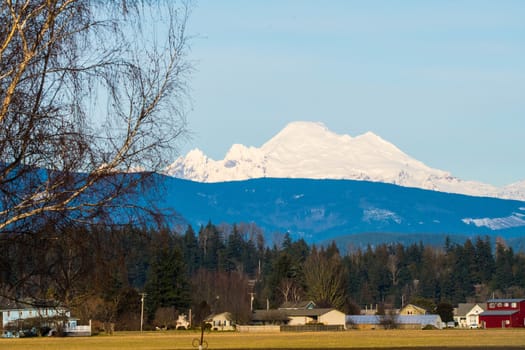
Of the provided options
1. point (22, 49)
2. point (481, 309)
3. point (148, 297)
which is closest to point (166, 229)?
point (22, 49)

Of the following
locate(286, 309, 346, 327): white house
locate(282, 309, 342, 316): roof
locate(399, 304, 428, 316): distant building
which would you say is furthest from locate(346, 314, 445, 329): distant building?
locate(399, 304, 428, 316): distant building

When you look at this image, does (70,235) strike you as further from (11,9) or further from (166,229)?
(11,9)

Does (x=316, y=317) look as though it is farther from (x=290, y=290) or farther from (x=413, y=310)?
(x=413, y=310)

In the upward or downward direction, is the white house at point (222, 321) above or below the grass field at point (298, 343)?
above

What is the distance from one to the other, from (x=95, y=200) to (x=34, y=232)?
2.98 feet

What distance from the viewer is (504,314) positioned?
152 m

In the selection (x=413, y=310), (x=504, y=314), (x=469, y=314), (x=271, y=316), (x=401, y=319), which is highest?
(x=413, y=310)

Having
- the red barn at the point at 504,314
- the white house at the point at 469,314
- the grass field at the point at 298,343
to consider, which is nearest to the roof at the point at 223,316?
the red barn at the point at 504,314

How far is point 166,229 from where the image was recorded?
13891 mm

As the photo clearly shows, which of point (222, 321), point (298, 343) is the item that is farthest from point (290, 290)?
point (298, 343)

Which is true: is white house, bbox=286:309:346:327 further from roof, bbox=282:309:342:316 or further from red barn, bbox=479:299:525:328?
red barn, bbox=479:299:525:328

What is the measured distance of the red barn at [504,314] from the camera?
151 m

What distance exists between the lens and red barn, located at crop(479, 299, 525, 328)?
151125mm

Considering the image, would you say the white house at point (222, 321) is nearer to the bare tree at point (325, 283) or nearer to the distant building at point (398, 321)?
the bare tree at point (325, 283)
